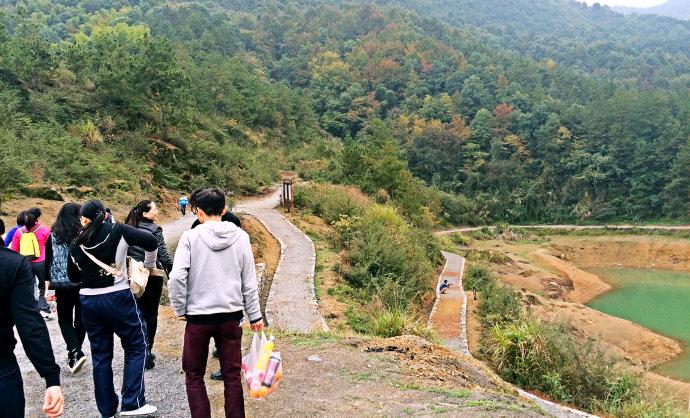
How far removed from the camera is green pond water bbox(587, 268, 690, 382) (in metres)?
19.6

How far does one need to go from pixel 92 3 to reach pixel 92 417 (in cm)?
9881

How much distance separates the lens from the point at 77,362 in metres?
5.36

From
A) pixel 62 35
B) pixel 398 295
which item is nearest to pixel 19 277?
A: pixel 398 295

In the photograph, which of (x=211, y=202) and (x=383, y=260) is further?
(x=383, y=260)

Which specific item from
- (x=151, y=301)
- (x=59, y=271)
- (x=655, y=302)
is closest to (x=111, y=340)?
(x=151, y=301)

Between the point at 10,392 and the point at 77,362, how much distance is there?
323cm

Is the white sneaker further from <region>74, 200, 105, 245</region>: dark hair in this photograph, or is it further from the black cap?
the black cap

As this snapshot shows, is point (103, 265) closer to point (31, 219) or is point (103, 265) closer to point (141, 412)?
point (141, 412)

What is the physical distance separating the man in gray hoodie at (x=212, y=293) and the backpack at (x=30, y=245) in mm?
3701

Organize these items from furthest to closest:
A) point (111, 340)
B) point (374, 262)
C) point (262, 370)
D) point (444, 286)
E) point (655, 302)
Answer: point (655, 302)
point (444, 286)
point (374, 262)
point (111, 340)
point (262, 370)

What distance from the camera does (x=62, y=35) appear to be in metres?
69.2

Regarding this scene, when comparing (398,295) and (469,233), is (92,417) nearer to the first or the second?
(398,295)

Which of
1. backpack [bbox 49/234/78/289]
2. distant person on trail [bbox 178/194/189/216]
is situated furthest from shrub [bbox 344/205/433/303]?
backpack [bbox 49/234/78/289]

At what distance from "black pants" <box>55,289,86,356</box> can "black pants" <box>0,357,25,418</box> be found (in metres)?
2.89
